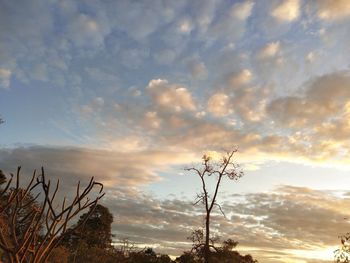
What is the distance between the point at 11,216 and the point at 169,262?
37609mm

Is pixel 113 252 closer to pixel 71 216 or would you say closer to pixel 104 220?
pixel 104 220

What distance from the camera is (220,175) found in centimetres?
2977

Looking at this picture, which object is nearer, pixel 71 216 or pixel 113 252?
pixel 71 216

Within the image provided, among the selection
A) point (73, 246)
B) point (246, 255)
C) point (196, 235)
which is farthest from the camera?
point (246, 255)

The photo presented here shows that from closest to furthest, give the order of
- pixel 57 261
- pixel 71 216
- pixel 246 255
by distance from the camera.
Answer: pixel 71 216 → pixel 57 261 → pixel 246 255

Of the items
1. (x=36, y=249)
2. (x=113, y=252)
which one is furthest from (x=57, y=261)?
(x=36, y=249)

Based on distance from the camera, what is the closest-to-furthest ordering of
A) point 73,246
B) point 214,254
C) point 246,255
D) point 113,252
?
point 214,254 < point 113,252 < point 73,246 < point 246,255

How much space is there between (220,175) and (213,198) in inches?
69.1

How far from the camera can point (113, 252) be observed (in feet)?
111

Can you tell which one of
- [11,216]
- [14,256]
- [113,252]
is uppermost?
[113,252]

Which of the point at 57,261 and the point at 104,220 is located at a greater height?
the point at 104,220

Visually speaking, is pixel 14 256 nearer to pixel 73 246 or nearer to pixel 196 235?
pixel 196 235

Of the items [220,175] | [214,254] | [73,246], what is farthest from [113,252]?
[220,175]

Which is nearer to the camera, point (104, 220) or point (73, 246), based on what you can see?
point (73, 246)
